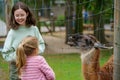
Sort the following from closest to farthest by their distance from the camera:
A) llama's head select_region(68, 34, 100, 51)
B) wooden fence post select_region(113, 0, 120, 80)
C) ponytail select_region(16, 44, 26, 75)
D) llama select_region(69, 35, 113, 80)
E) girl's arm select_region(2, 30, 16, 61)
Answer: ponytail select_region(16, 44, 26, 75) → wooden fence post select_region(113, 0, 120, 80) → girl's arm select_region(2, 30, 16, 61) → llama select_region(69, 35, 113, 80) → llama's head select_region(68, 34, 100, 51)

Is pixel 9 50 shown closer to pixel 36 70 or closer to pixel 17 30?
pixel 17 30

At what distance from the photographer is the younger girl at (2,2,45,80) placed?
4.71 meters

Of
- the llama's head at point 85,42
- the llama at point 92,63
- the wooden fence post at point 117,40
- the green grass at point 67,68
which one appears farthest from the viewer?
the green grass at point 67,68

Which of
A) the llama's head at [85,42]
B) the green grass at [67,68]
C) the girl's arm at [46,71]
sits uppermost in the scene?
the llama's head at [85,42]

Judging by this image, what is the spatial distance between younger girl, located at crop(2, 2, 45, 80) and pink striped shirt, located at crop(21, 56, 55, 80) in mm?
610

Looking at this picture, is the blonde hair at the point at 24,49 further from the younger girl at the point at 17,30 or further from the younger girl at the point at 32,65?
the younger girl at the point at 17,30

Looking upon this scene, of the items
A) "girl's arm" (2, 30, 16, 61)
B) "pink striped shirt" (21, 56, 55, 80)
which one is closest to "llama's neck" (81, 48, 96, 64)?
"girl's arm" (2, 30, 16, 61)

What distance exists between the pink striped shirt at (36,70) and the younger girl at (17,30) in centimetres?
61

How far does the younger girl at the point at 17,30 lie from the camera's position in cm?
471

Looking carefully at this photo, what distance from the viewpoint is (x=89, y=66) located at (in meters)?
5.23

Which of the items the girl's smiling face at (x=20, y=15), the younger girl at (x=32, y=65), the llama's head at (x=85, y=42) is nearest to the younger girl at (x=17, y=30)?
the girl's smiling face at (x=20, y=15)

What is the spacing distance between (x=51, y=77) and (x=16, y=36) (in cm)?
89

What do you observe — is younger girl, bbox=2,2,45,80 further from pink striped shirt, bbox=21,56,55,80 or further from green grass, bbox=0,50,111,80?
green grass, bbox=0,50,111,80

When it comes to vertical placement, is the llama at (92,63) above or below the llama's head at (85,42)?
below
